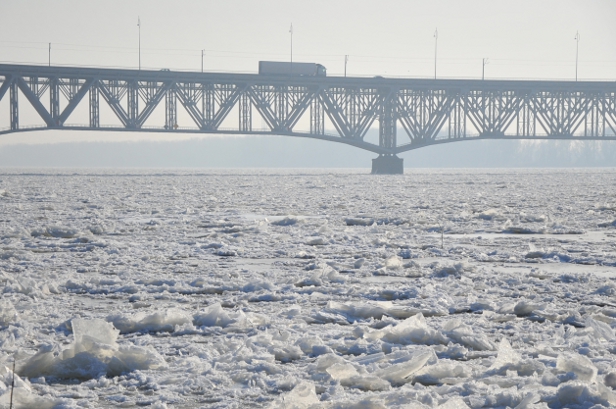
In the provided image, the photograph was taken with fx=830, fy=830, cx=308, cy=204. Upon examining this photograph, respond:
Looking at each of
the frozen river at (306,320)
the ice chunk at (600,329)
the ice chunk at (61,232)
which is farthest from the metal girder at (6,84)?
the ice chunk at (600,329)

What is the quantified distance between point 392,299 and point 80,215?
525 inches

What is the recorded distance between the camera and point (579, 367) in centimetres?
494

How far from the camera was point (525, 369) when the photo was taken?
519cm

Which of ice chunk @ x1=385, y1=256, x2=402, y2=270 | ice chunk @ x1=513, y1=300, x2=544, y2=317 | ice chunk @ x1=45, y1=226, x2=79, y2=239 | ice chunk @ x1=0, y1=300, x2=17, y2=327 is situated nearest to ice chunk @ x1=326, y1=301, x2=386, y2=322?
ice chunk @ x1=513, y1=300, x2=544, y2=317

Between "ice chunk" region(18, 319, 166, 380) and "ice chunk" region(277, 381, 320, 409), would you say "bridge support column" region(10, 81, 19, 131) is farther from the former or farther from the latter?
"ice chunk" region(277, 381, 320, 409)

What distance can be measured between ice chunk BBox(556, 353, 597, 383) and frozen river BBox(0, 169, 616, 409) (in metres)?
0.01

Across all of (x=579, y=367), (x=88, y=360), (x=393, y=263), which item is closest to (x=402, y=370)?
(x=579, y=367)

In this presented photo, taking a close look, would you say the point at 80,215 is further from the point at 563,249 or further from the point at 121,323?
the point at 121,323

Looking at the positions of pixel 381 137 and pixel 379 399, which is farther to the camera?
pixel 381 137

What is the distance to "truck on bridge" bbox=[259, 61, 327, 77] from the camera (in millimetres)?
79125

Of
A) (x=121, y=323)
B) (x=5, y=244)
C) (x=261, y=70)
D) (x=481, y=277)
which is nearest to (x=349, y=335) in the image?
(x=121, y=323)

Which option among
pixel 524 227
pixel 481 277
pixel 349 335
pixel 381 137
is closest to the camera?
pixel 349 335

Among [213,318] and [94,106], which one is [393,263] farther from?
[94,106]

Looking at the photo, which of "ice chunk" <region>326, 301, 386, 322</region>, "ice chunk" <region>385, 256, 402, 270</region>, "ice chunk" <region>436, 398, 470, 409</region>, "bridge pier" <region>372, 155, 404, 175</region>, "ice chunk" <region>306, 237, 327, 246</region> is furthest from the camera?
"bridge pier" <region>372, 155, 404, 175</region>
